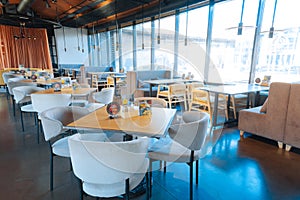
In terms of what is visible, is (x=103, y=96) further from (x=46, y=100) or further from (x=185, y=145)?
(x=185, y=145)

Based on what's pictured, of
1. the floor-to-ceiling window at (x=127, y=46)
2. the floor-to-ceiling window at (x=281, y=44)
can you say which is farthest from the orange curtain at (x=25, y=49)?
the floor-to-ceiling window at (x=281, y=44)

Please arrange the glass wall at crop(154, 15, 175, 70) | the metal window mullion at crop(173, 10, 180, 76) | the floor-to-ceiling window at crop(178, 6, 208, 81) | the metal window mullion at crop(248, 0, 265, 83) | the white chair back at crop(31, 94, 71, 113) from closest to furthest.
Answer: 1. the white chair back at crop(31, 94, 71, 113)
2. the metal window mullion at crop(248, 0, 265, 83)
3. the floor-to-ceiling window at crop(178, 6, 208, 81)
4. the metal window mullion at crop(173, 10, 180, 76)
5. the glass wall at crop(154, 15, 175, 70)

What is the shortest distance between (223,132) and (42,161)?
10.4ft

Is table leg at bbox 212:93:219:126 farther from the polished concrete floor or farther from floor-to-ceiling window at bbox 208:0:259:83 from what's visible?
floor-to-ceiling window at bbox 208:0:259:83

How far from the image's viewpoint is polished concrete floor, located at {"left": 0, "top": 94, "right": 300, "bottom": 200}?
1989 mm

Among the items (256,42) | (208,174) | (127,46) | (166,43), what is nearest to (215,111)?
(208,174)

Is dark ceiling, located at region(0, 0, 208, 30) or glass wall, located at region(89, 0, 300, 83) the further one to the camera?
dark ceiling, located at region(0, 0, 208, 30)

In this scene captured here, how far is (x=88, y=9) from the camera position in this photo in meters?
8.17

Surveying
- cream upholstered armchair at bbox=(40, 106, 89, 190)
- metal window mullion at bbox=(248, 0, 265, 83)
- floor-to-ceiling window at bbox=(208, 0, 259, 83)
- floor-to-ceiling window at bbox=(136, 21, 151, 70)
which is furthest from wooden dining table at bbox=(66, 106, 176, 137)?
floor-to-ceiling window at bbox=(136, 21, 151, 70)

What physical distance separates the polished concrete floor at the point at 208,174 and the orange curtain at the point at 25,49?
847 centimetres

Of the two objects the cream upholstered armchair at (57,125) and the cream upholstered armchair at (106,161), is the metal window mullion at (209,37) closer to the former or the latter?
the cream upholstered armchair at (57,125)

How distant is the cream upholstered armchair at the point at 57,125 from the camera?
188 centimetres

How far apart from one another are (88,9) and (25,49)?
4.82m

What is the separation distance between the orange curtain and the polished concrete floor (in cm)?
847
